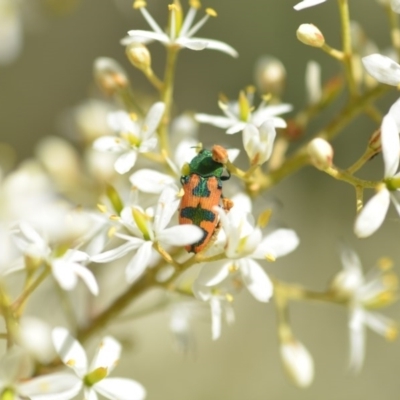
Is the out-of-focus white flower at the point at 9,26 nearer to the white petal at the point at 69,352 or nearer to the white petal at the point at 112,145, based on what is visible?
the white petal at the point at 112,145

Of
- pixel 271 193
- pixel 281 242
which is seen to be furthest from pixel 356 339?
pixel 271 193

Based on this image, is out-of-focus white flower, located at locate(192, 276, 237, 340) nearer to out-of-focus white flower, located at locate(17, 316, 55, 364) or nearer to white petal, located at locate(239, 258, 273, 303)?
white petal, located at locate(239, 258, 273, 303)

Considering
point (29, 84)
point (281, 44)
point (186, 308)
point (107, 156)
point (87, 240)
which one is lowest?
point (281, 44)

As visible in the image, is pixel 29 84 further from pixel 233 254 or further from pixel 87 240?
pixel 233 254

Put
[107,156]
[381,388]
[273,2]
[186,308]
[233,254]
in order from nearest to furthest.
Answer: [233,254] < [186,308] < [107,156] < [381,388] < [273,2]

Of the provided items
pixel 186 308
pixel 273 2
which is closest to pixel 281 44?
pixel 273 2

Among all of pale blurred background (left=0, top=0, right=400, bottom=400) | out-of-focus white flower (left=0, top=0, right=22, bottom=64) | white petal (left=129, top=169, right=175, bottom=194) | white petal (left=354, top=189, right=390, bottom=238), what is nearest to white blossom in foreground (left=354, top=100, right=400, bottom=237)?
white petal (left=354, top=189, right=390, bottom=238)
